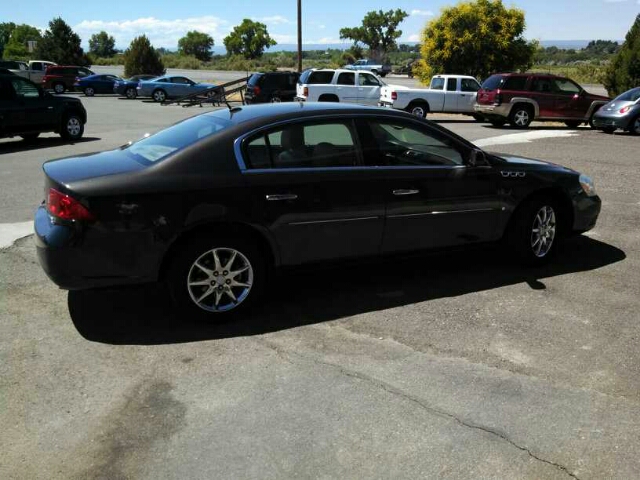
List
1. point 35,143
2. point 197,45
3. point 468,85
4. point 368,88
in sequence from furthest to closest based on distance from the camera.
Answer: point 197,45
point 368,88
point 468,85
point 35,143

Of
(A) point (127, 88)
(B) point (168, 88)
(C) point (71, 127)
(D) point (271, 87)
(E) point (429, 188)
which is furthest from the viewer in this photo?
(A) point (127, 88)

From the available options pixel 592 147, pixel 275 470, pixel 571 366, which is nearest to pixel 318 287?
pixel 571 366

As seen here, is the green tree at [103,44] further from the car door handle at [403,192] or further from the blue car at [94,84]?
the car door handle at [403,192]

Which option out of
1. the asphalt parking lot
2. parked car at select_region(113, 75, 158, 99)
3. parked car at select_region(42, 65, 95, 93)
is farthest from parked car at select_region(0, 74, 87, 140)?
parked car at select_region(42, 65, 95, 93)

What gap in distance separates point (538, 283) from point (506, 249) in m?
0.48

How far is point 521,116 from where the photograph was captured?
20.1 meters

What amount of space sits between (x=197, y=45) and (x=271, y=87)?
101 m

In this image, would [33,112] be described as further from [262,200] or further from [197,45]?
[197,45]

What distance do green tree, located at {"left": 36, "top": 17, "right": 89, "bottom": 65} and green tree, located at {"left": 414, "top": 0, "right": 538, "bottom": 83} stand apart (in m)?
34.4

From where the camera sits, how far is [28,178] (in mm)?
10203

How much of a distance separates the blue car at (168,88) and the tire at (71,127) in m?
17.0

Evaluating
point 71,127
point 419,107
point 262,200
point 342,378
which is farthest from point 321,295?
point 419,107

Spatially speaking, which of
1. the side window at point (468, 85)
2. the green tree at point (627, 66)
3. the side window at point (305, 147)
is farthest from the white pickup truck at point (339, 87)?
the side window at point (305, 147)

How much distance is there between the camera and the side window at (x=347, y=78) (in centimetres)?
2303
